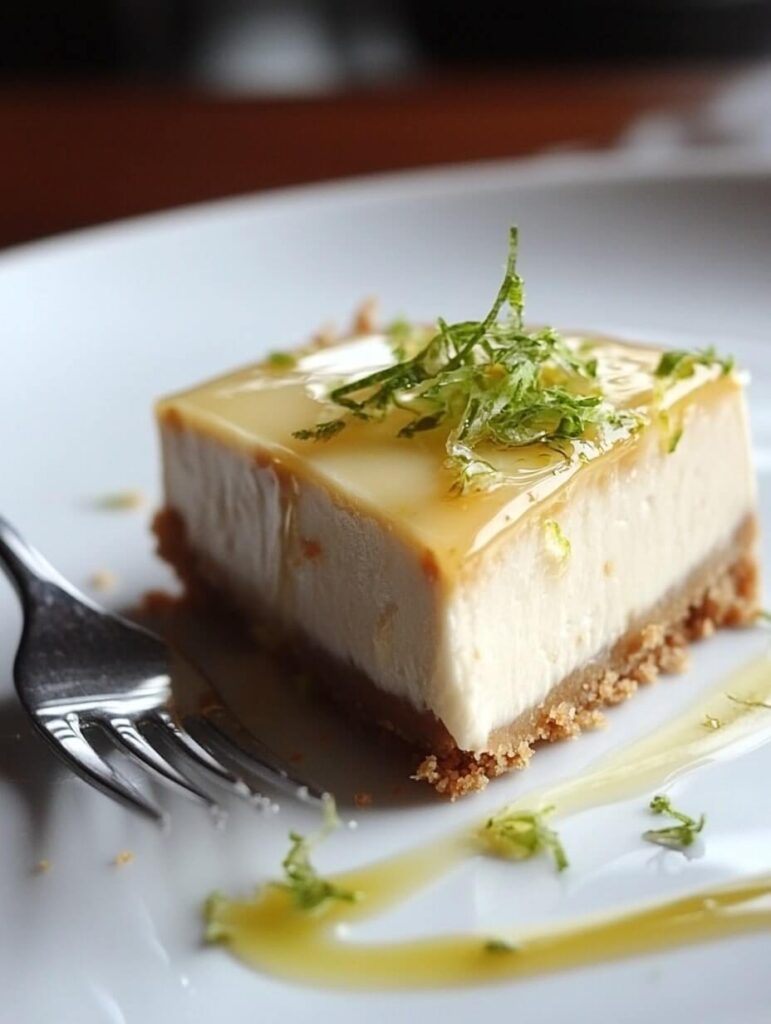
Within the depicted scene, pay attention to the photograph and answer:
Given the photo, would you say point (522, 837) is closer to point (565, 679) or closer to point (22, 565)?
point (565, 679)

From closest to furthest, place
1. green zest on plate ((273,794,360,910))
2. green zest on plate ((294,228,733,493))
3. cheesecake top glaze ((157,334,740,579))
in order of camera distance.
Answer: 1. green zest on plate ((273,794,360,910))
2. cheesecake top glaze ((157,334,740,579))
3. green zest on plate ((294,228,733,493))

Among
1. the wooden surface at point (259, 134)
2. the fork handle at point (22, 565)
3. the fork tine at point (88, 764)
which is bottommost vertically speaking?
the fork tine at point (88, 764)

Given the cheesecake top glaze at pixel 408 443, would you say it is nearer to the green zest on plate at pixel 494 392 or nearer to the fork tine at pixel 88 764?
the green zest on plate at pixel 494 392

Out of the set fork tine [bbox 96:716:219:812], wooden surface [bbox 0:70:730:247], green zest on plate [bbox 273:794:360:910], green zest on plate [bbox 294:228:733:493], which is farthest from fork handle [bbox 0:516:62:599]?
wooden surface [bbox 0:70:730:247]

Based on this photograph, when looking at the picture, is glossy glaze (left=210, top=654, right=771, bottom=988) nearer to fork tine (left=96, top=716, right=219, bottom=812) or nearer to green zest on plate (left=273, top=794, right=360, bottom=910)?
green zest on plate (left=273, top=794, right=360, bottom=910)

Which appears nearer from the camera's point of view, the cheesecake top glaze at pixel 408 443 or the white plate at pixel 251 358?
the white plate at pixel 251 358

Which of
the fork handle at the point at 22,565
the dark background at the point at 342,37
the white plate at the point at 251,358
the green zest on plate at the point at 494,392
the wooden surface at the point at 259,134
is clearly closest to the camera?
the white plate at the point at 251,358

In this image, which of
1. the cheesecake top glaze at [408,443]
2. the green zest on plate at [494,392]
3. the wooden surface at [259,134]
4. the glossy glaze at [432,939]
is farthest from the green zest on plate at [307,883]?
the wooden surface at [259,134]

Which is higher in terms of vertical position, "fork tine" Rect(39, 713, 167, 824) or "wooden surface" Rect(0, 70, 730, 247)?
"wooden surface" Rect(0, 70, 730, 247)
